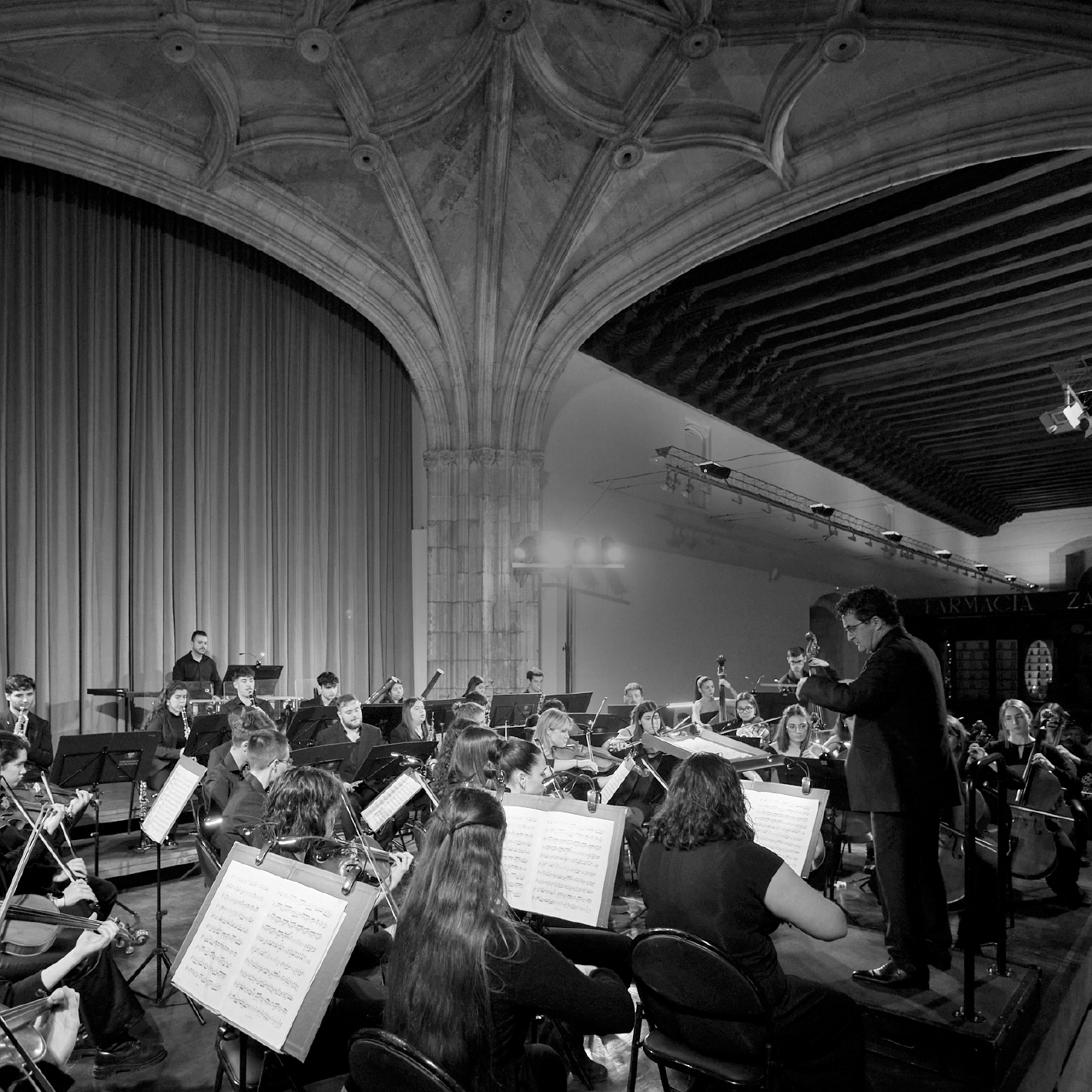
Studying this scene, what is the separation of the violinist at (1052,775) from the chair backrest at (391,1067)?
450cm

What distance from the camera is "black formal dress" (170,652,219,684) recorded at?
30.6 ft

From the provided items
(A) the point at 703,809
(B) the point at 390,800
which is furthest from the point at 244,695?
(A) the point at 703,809

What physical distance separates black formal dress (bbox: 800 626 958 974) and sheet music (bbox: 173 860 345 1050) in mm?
2343

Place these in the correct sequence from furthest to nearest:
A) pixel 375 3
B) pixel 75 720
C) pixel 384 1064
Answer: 1. pixel 75 720
2. pixel 375 3
3. pixel 384 1064

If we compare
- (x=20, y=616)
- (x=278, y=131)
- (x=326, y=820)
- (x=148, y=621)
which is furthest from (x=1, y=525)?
(x=326, y=820)

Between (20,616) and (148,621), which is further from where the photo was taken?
(148,621)

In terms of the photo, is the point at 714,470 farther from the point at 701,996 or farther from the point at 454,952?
the point at 454,952

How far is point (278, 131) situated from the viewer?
960 cm

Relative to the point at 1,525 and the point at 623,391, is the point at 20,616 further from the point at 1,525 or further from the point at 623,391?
the point at 623,391

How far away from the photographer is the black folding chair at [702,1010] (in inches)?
97.4

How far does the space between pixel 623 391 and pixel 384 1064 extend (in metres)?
13.4

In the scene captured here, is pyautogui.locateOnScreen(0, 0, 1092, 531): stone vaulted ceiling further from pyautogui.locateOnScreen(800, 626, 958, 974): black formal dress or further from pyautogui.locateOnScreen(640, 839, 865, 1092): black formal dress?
pyautogui.locateOnScreen(640, 839, 865, 1092): black formal dress

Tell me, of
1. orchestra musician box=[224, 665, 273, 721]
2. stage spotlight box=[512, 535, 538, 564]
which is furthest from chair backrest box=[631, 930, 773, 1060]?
stage spotlight box=[512, 535, 538, 564]

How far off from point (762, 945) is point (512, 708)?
6.43 metres
